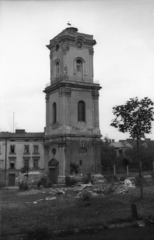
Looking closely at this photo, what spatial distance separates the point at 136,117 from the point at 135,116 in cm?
12

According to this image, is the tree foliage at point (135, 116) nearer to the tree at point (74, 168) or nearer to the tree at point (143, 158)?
the tree at point (74, 168)

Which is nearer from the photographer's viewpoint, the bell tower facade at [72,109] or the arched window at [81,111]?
the bell tower facade at [72,109]

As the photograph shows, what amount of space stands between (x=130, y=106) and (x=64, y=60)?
2613 cm

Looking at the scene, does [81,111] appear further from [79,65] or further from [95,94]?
[79,65]

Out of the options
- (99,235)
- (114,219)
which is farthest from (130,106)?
(99,235)

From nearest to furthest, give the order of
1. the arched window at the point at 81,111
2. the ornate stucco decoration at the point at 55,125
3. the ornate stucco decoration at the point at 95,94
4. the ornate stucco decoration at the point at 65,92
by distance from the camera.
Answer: the ornate stucco decoration at the point at 65,92 → the ornate stucco decoration at the point at 55,125 → the arched window at the point at 81,111 → the ornate stucco decoration at the point at 95,94

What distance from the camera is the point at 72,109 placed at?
44094mm

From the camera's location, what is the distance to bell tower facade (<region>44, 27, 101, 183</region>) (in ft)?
141

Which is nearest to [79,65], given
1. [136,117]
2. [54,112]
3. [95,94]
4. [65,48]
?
[65,48]

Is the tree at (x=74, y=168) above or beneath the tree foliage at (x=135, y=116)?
beneath

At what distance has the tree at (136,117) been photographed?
21266 millimetres

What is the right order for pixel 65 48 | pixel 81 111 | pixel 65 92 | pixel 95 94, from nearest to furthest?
pixel 65 92, pixel 81 111, pixel 65 48, pixel 95 94

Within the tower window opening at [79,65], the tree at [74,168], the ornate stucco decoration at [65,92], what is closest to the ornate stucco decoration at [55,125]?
the ornate stucco decoration at [65,92]

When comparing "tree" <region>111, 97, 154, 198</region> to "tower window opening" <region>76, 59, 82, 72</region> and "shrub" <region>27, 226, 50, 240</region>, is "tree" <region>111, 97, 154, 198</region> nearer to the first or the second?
"shrub" <region>27, 226, 50, 240</region>
